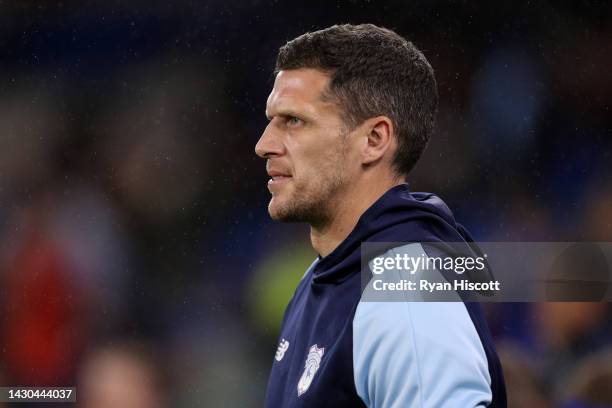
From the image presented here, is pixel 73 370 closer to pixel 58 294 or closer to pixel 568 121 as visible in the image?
pixel 58 294

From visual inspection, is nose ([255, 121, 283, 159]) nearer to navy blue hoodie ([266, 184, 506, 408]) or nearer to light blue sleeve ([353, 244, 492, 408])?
navy blue hoodie ([266, 184, 506, 408])

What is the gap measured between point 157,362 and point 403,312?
7.01ft

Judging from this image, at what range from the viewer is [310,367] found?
1.21 metres

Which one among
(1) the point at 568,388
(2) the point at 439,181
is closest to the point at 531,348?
(1) the point at 568,388

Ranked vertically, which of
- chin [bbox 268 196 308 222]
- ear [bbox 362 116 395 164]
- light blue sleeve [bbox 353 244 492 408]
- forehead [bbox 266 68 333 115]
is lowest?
light blue sleeve [bbox 353 244 492 408]

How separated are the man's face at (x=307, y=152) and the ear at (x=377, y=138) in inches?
1.1

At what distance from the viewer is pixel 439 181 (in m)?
3.05

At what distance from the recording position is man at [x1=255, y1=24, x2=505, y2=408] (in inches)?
47.1

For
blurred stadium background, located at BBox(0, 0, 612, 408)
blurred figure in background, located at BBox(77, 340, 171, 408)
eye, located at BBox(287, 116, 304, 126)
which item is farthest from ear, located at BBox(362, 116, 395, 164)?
blurred figure in background, located at BBox(77, 340, 171, 408)

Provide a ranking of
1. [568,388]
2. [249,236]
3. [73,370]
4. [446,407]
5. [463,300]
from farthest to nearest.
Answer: [249,236] → [73,370] → [568,388] → [463,300] → [446,407]

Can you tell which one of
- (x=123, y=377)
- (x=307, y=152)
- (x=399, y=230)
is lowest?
(x=123, y=377)

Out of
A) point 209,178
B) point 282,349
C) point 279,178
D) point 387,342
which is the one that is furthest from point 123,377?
point 387,342

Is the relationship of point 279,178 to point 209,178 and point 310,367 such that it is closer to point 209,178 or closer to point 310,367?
point 310,367

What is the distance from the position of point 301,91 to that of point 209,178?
191 cm
